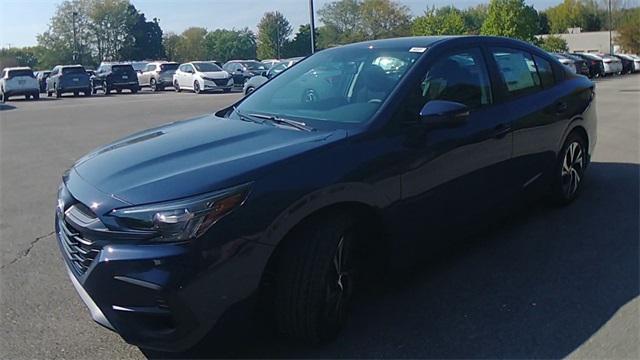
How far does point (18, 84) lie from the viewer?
31297 mm

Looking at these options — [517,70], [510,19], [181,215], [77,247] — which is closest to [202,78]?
[517,70]

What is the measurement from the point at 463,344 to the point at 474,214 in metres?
1.13

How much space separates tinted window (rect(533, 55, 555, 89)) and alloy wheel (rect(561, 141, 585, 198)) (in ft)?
2.11

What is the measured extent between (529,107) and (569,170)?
3.74ft

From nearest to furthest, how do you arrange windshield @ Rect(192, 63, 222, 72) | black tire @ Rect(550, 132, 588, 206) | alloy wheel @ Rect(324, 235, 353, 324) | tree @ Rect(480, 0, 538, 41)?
alloy wheel @ Rect(324, 235, 353, 324), black tire @ Rect(550, 132, 588, 206), windshield @ Rect(192, 63, 222, 72), tree @ Rect(480, 0, 538, 41)

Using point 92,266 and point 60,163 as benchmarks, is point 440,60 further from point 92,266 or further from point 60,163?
point 60,163

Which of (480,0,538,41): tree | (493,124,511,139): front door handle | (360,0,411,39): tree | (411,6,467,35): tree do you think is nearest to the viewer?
(493,124,511,139): front door handle

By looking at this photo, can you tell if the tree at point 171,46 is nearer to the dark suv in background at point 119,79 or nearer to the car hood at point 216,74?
the dark suv in background at point 119,79

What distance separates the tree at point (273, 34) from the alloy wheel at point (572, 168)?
84.8 m

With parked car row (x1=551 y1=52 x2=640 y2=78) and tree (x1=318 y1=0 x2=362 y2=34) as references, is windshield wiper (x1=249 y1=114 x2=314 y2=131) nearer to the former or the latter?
parked car row (x1=551 y1=52 x2=640 y2=78)

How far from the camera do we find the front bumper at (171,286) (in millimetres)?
2682

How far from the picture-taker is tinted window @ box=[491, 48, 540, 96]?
4.66 metres

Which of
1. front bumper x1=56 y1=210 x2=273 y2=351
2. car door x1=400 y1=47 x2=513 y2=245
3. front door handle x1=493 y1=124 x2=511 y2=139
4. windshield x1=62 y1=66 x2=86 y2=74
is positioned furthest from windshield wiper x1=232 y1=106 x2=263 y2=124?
windshield x1=62 y1=66 x2=86 y2=74

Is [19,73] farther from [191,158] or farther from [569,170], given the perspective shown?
[191,158]
